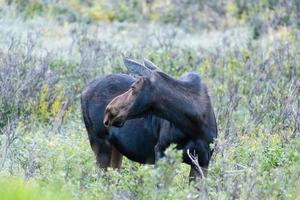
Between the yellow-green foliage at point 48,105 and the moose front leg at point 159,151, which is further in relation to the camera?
the yellow-green foliage at point 48,105

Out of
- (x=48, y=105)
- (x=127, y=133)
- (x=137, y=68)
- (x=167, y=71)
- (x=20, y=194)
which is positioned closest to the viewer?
(x=20, y=194)

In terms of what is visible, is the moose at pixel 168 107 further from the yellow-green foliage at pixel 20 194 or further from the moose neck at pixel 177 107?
the yellow-green foliage at pixel 20 194

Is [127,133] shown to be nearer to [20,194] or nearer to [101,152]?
[101,152]

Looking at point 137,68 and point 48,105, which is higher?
point 137,68

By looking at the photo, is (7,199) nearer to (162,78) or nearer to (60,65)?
(162,78)

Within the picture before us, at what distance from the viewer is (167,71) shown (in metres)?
13.3

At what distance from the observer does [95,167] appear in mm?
8578

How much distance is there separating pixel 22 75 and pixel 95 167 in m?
3.45

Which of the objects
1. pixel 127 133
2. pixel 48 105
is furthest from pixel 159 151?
pixel 48 105

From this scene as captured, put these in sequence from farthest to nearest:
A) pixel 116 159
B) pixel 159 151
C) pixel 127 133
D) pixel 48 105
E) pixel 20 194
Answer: pixel 48 105 < pixel 116 159 < pixel 127 133 < pixel 159 151 < pixel 20 194

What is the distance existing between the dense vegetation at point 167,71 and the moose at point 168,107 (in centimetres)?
26

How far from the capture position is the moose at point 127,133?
7758mm

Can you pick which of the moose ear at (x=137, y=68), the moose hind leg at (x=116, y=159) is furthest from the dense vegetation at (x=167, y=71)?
the moose ear at (x=137, y=68)

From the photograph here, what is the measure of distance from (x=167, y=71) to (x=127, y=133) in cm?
507
